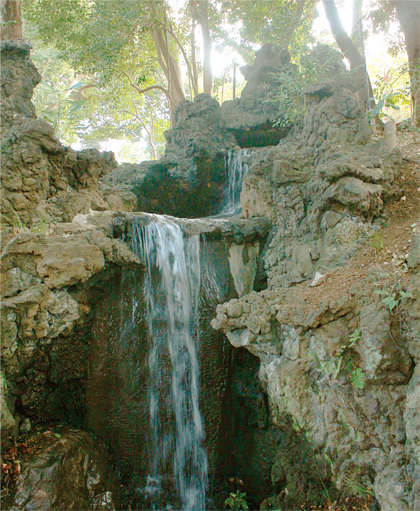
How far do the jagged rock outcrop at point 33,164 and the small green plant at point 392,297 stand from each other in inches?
178

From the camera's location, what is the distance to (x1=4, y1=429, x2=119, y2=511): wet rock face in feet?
13.4

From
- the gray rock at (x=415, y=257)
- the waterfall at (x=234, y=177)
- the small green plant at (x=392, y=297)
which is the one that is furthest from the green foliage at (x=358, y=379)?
the waterfall at (x=234, y=177)

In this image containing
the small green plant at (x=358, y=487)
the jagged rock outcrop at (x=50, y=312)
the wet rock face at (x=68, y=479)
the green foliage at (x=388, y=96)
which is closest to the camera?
the small green plant at (x=358, y=487)

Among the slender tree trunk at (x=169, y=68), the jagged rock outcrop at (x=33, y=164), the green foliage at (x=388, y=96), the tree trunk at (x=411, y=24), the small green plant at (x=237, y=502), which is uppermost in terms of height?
the slender tree trunk at (x=169, y=68)

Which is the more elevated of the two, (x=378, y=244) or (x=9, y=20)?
(x=9, y=20)

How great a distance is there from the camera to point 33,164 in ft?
17.0

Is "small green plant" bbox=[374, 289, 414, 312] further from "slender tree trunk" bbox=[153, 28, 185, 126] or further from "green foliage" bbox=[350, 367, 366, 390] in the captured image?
"slender tree trunk" bbox=[153, 28, 185, 126]

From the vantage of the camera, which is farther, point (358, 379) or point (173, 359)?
point (173, 359)

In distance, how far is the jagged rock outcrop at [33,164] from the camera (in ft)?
16.6

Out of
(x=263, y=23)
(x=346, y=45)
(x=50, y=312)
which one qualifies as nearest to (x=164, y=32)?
(x=263, y=23)

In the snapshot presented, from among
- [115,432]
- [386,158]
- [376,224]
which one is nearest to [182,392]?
[115,432]

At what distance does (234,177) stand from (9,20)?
547cm

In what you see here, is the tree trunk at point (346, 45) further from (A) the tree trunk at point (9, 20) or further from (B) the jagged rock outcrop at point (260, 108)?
(A) the tree trunk at point (9, 20)

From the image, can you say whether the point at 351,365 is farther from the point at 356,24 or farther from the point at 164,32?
the point at 356,24
